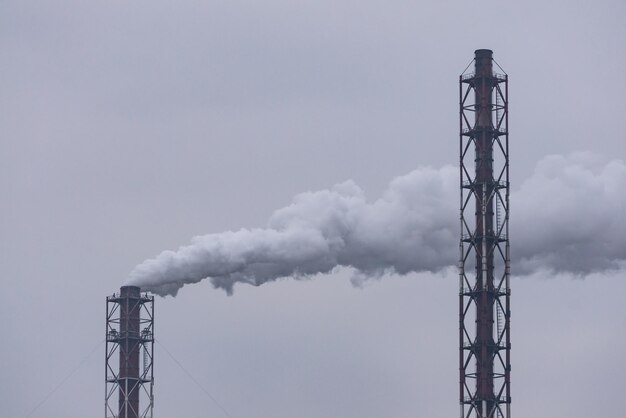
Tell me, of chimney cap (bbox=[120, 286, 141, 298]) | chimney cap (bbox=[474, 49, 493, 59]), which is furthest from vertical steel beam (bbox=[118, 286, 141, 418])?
chimney cap (bbox=[474, 49, 493, 59])

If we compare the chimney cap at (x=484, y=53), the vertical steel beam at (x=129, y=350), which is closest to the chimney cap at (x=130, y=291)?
the vertical steel beam at (x=129, y=350)

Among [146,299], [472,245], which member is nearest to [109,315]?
[146,299]

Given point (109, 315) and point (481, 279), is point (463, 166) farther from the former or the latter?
point (109, 315)

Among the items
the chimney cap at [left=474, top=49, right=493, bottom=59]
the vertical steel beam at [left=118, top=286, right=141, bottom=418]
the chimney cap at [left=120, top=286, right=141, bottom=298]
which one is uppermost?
the chimney cap at [left=474, top=49, right=493, bottom=59]

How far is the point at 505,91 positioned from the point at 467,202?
7840mm

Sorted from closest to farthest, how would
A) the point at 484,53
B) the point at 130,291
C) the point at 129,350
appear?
1. the point at 484,53
2. the point at 130,291
3. the point at 129,350

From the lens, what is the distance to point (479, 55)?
407 feet

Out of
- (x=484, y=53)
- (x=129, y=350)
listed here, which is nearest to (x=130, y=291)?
(x=129, y=350)

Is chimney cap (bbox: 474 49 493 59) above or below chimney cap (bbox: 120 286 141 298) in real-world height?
above

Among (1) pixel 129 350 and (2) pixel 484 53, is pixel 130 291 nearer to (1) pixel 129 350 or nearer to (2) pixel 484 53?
(1) pixel 129 350

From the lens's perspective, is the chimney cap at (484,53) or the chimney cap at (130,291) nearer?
the chimney cap at (484,53)

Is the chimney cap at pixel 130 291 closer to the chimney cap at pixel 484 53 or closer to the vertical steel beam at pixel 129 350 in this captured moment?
the vertical steel beam at pixel 129 350

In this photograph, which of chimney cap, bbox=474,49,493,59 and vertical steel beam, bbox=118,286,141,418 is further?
vertical steel beam, bbox=118,286,141,418

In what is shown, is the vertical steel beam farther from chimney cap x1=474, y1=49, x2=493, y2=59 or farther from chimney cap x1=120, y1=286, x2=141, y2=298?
chimney cap x1=474, y1=49, x2=493, y2=59
